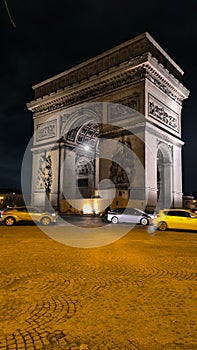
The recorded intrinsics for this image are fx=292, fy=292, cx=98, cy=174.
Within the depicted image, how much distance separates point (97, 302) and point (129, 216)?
15467 mm

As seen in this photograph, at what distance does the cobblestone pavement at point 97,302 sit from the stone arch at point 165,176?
22.5 meters

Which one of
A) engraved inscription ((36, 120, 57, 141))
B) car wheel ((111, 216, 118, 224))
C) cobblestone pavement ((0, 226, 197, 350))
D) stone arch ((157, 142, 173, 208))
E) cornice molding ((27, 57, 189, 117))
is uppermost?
cornice molding ((27, 57, 189, 117))

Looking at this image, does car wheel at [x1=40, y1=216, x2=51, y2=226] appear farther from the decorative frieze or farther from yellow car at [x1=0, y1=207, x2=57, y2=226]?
the decorative frieze

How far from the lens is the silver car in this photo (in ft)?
63.1

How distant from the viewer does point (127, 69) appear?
2677 centimetres

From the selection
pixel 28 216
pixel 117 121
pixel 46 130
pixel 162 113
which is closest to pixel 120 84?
pixel 117 121

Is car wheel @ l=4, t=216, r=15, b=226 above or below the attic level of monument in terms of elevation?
below

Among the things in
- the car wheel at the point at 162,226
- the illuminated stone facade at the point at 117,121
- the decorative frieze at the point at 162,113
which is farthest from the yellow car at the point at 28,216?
the decorative frieze at the point at 162,113

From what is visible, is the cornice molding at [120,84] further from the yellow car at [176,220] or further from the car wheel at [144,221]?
the yellow car at [176,220]

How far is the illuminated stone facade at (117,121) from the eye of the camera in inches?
1014

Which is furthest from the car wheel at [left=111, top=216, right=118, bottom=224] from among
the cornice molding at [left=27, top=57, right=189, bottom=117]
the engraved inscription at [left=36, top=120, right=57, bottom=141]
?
the engraved inscription at [left=36, top=120, right=57, bottom=141]

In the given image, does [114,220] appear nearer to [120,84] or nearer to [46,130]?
[120,84]

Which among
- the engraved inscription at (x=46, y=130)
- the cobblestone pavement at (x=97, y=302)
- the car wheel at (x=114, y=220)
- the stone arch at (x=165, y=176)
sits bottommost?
the car wheel at (x=114, y=220)

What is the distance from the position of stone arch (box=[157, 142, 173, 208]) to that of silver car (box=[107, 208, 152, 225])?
10058 millimetres
